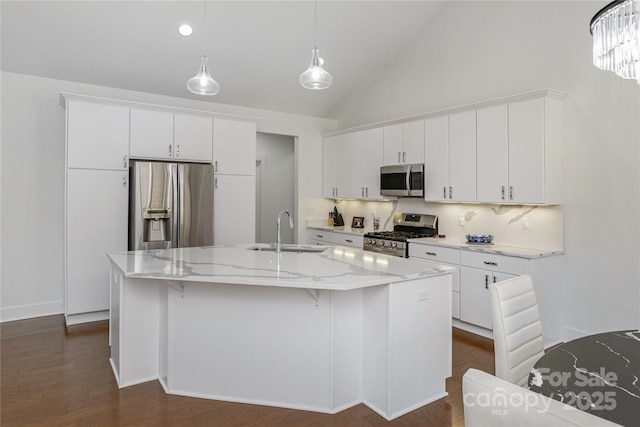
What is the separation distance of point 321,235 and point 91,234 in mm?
3050

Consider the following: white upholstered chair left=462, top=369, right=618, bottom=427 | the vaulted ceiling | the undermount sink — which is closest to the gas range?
the undermount sink

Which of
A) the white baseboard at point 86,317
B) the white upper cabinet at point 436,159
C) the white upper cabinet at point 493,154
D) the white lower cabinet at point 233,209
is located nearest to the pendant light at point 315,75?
the white upper cabinet at point 493,154

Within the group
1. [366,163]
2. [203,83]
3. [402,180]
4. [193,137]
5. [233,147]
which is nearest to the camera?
[203,83]

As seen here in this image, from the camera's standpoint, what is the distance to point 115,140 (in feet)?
13.8

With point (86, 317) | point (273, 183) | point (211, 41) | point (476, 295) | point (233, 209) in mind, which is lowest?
point (86, 317)

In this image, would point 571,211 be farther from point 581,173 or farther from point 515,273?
point 515,273

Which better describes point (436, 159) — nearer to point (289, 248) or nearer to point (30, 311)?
point (289, 248)

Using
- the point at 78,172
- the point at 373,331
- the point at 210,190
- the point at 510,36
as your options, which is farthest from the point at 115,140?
the point at 510,36

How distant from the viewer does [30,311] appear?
168 inches

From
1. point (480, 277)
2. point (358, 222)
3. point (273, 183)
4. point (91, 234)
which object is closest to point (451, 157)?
point (480, 277)

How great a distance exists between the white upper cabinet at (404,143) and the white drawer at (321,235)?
1.37m

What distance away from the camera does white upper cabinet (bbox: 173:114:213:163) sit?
4593 mm

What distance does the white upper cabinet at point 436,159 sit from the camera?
439 cm

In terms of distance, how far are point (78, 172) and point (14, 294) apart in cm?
152
